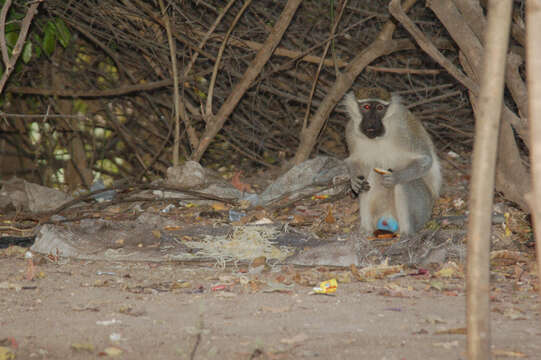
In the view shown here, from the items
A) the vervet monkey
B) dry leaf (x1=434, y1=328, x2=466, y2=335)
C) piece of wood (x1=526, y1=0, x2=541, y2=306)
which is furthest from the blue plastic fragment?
piece of wood (x1=526, y1=0, x2=541, y2=306)

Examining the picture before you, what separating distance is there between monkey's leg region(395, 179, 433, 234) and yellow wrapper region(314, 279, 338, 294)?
1546 mm

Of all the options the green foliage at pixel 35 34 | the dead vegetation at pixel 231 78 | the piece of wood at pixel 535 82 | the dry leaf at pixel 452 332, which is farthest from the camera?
the dead vegetation at pixel 231 78

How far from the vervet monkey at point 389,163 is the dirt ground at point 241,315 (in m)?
1.28

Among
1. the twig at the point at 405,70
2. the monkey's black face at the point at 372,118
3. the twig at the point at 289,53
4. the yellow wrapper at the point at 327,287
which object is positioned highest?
the twig at the point at 289,53

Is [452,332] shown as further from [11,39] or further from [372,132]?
[11,39]

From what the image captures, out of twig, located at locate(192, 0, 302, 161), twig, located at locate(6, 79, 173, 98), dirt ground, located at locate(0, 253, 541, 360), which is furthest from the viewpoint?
twig, located at locate(6, 79, 173, 98)

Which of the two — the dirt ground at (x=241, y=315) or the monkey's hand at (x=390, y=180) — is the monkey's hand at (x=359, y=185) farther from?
the dirt ground at (x=241, y=315)

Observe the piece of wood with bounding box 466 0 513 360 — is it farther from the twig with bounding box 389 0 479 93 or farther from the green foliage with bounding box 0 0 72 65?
the green foliage with bounding box 0 0 72 65

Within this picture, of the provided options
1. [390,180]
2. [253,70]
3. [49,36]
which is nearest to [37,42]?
[49,36]

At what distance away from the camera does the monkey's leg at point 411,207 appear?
484 centimetres

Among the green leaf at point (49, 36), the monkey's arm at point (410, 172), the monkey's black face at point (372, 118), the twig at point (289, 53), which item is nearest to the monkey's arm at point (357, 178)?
the monkey's arm at point (410, 172)

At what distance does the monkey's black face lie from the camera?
16.4 feet

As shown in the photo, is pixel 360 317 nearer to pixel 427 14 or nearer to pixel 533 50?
pixel 533 50

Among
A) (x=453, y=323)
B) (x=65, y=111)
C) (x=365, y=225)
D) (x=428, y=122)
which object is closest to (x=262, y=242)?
(x=365, y=225)
